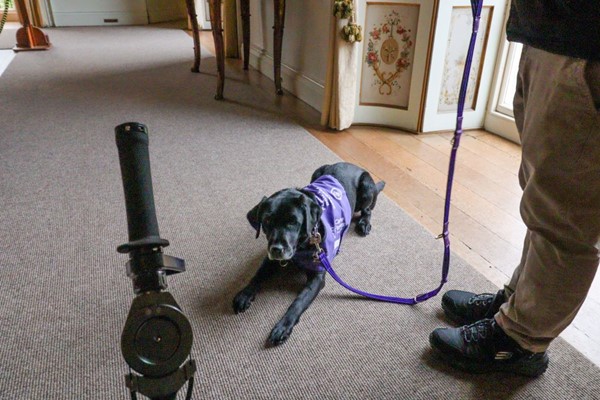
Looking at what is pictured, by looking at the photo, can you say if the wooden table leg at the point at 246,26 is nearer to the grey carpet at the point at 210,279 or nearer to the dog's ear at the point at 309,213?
the grey carpet at the point at 210,279

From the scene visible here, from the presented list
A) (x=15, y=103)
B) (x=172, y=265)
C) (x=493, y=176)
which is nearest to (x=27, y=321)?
(x=172, y=265)

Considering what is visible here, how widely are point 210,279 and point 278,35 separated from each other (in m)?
2.34

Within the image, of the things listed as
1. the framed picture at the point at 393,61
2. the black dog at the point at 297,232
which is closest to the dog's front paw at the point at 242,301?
the black dog at the point at 297,232

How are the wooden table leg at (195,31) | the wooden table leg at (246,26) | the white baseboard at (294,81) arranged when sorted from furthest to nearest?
the wooden table leg at (246,26), the wooden table leg at (195,31), the white baseboard at (294,81)

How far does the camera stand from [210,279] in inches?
54.2

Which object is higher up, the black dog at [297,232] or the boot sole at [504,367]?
the black dog at [297,232]

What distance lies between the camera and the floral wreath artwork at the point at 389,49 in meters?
2.51

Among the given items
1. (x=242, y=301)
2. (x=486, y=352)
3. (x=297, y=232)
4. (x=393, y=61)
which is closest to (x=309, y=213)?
(x=297, y=232)

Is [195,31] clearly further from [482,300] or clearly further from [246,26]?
[482,300]

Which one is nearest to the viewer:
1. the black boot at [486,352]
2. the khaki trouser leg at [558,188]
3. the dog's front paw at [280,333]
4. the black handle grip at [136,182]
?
the black handle grip at [136,182]

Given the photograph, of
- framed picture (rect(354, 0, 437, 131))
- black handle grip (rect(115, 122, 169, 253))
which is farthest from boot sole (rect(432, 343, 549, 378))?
framed picture (rect(354, 0, 437, 131))

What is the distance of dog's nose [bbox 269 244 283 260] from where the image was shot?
3.92 ft

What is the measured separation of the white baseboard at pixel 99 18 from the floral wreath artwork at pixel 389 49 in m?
4.91

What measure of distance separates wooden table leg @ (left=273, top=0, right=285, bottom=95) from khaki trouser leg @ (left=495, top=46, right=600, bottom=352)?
2505 millimetres
